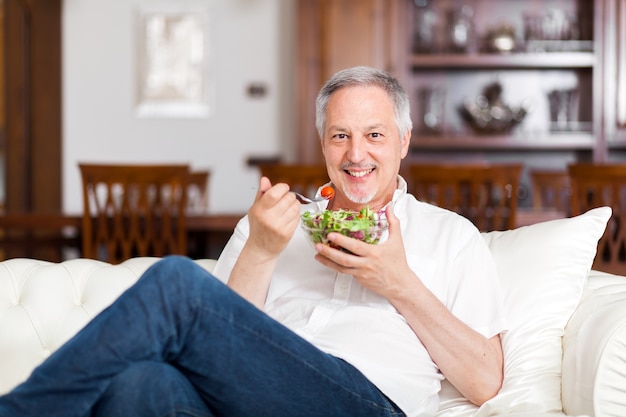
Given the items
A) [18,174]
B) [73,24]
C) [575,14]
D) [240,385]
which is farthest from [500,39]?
[240,385]

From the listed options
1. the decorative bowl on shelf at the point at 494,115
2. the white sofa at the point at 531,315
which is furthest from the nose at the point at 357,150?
the decorative bowl on shelf at the point at 494,115

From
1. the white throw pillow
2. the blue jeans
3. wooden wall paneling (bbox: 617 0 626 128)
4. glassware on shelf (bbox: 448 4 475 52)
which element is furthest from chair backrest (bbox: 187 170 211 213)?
the blue jeans

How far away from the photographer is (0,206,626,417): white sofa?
1.70m

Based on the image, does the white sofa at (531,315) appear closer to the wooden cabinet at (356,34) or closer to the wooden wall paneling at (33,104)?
the wooden cabinet at (356,34)

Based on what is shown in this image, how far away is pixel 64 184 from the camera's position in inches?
221

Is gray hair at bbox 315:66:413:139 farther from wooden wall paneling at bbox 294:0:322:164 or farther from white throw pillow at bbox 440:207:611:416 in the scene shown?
wooden wall paneling at bbox 294:0:322:164

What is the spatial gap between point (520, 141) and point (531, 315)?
11.0 feet

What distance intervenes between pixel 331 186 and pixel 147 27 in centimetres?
385

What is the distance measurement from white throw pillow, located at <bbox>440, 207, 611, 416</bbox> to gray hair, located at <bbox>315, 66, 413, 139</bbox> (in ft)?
1.19

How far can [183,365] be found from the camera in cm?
159

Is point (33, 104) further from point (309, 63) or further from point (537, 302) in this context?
point (537, 302)

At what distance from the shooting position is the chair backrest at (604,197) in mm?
3461

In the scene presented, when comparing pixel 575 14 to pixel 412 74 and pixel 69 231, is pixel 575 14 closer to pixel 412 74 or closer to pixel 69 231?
pixel 412 74

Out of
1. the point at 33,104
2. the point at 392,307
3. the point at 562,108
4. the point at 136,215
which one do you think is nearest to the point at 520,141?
the point at 562,108
